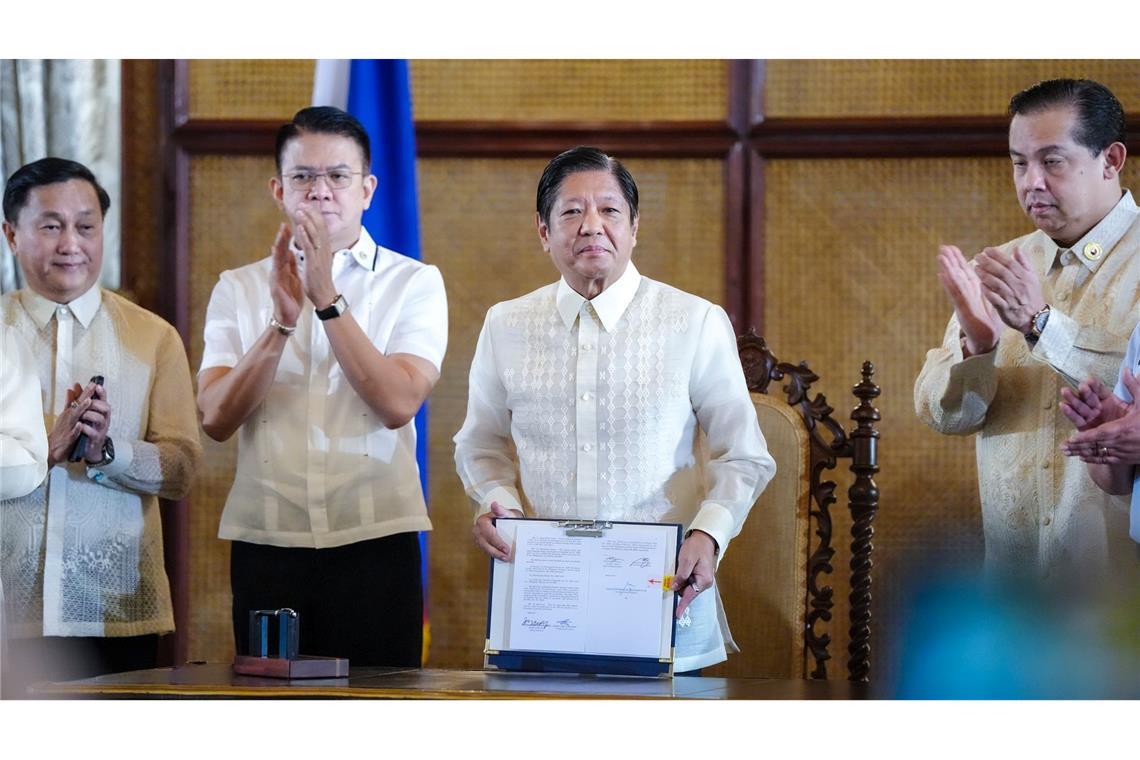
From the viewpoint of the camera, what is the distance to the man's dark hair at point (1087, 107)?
312 centimetres

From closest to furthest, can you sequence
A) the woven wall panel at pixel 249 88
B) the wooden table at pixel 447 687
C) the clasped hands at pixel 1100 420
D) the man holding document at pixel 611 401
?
1. the wooden table at pixel 447 687
2. the clasped hands at pixel 1100 420
3. the man holding document at pixel 611 401
4. the woven wall panel at pixel 249 88

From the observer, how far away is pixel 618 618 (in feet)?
8.94

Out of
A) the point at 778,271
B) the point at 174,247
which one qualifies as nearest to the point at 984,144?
the point at 778,271

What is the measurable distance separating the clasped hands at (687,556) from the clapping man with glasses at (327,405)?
0.51 meters

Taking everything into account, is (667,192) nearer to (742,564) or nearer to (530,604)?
(742,564)

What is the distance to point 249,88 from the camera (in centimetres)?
449

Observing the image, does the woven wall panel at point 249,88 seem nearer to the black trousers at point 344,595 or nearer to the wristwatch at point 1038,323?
the black trousers at point 344,595

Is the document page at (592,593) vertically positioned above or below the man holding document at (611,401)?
below

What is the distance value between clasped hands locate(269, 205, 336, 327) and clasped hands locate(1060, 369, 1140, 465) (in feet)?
5.34

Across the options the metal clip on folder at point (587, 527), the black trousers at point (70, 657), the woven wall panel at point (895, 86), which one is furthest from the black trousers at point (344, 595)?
the woven wall panel at point (895, 86)

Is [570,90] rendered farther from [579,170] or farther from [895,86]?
[579,170]

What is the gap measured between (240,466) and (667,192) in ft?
5.50

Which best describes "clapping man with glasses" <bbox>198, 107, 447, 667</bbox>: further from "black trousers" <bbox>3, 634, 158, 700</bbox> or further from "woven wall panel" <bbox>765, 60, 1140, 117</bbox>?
"woven wall panel" <bbox>765, 60, 1140, 117</bbox>

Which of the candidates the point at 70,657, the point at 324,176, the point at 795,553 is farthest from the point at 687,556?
the point at 70,657
